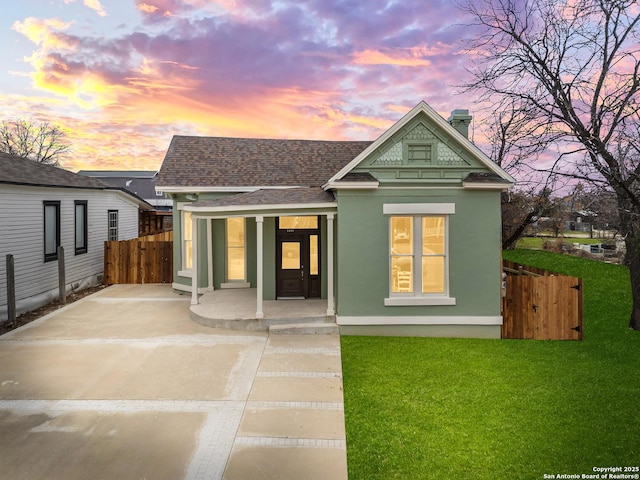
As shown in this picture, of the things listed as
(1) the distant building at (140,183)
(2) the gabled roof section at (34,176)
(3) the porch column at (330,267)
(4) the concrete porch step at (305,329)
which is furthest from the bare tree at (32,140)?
(3) the porch column at (330,267)

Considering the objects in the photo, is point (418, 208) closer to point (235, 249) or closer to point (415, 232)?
point (415, 232)

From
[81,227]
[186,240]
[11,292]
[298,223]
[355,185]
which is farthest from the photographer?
[81,227]

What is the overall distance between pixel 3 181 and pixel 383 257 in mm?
10450

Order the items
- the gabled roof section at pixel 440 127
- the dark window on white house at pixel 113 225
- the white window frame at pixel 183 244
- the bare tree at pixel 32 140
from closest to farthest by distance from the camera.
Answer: the gabled roof section at pixel 440 127
the white window frame at pixel 183 244
the dark window on white house at pixel 113 225
the bare tree at pixel 32 140

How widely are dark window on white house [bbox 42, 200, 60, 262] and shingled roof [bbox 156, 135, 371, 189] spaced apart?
383 cm

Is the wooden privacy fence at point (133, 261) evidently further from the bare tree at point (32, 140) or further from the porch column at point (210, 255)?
the bare tree at point (32, 140)

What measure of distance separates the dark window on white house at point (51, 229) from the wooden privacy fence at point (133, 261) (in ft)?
8.65

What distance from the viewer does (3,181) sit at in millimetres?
10734

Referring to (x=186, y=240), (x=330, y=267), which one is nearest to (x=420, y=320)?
(x=330, y=267)

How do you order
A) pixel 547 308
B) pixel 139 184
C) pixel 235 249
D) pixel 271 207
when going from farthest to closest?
pixel 139 184, pixel 235 249, pixel 271 207, pixel 547 308

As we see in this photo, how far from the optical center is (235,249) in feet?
44.5

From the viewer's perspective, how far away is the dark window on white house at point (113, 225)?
18312mm

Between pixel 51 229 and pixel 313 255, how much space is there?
926cm

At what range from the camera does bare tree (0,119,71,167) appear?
36.3m
